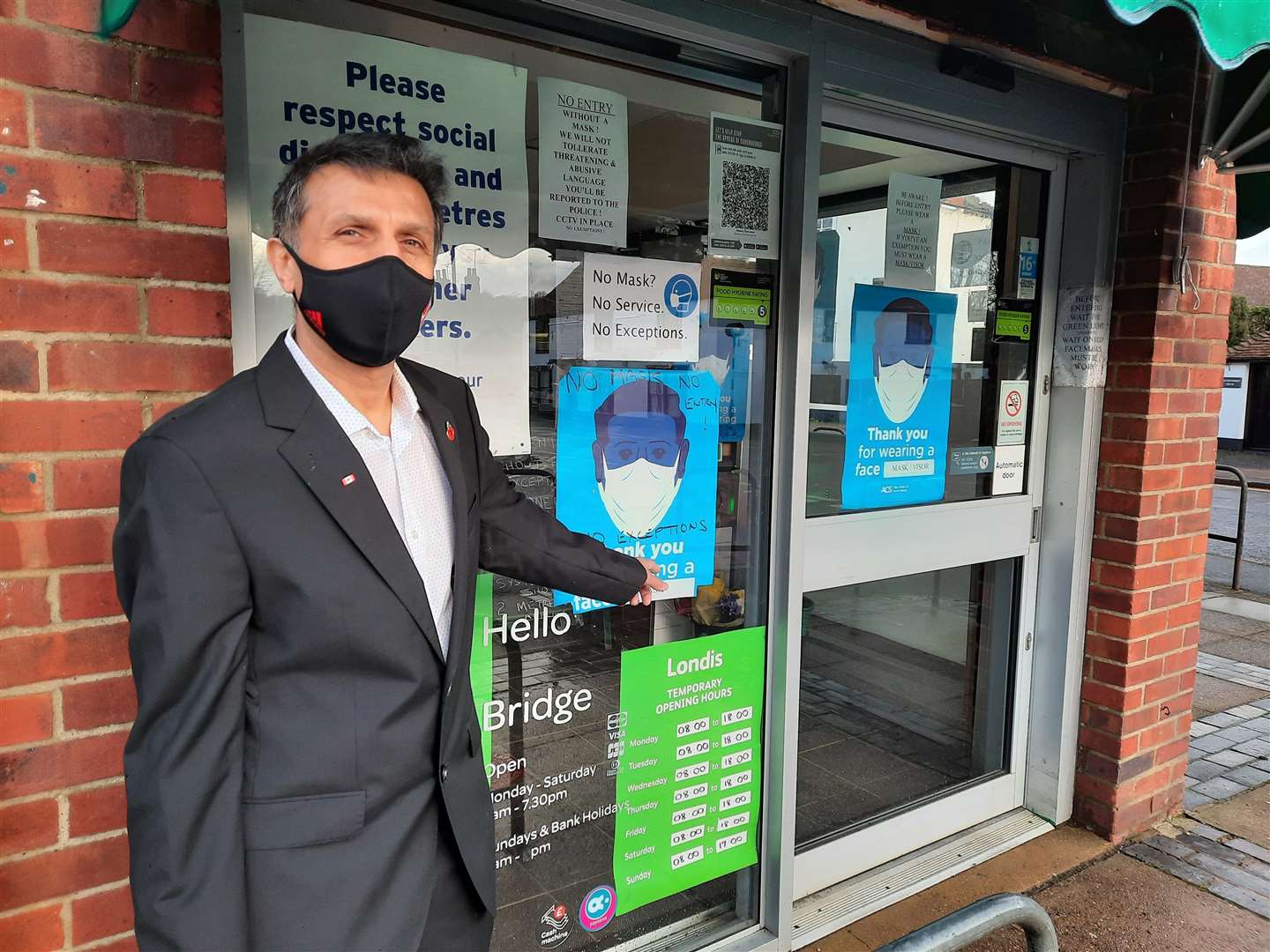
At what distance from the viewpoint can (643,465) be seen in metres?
2.57

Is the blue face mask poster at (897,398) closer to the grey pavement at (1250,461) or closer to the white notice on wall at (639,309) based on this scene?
the white notice on wall at (639,309)

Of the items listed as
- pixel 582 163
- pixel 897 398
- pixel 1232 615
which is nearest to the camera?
pixel 582 163

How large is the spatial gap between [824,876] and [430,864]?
2.04 m

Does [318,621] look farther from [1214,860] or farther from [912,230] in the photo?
[1214,860]

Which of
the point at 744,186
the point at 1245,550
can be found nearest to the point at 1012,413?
the point at 744,186

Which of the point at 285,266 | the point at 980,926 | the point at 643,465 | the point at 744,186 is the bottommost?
the point at 980,926

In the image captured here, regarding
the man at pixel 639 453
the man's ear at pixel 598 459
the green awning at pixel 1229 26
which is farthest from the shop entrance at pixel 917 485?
the green awning at pixel 1229 26

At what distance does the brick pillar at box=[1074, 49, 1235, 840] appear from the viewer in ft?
11.0

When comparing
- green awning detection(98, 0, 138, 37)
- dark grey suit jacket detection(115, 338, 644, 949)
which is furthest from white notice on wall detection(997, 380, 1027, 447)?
green awning detection(98, 0, 138, 37)

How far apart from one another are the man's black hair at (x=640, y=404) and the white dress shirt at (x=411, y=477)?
86cm

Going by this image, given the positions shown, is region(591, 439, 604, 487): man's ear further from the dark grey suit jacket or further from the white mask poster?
the dark grey suit jacket

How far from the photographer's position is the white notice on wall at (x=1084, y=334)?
344 centimetres

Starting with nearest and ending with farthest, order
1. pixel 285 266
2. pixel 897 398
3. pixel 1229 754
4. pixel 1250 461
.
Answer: pixel 285 266, pixel 897 398, pixel 1229 754, pixel 1250 461

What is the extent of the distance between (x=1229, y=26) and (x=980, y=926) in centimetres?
197
